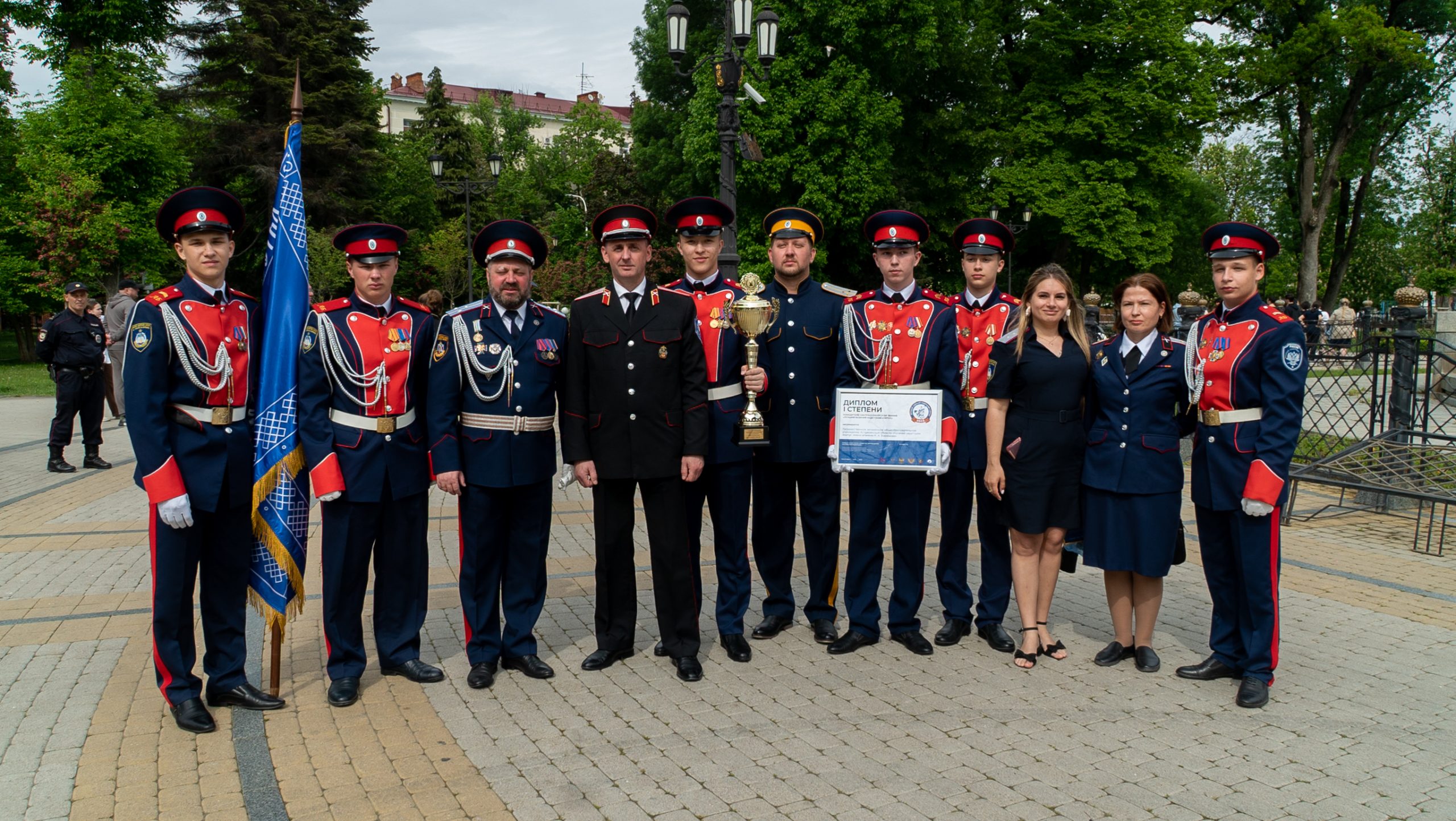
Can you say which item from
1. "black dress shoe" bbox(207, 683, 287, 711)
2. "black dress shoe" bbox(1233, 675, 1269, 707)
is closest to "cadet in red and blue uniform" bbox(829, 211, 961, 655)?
"black dress shoe" bbox(1233, 675, 1269, 707)

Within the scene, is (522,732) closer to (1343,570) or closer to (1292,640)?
(1292,640)

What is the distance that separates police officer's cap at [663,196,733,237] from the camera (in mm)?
5430

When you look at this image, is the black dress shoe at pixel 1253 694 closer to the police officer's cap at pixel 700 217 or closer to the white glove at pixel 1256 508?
the white glove at pixel 1256 508

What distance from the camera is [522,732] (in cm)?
448

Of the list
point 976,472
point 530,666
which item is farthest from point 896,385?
point 530,666

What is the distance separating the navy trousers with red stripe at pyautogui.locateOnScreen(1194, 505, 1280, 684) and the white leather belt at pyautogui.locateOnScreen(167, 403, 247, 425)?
484 cm

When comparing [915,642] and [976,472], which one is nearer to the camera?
[915,642]

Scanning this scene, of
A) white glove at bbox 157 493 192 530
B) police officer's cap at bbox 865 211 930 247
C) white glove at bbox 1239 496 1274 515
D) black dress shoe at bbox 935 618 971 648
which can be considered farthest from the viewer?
black dress shoe at bbox 935 618 971 648

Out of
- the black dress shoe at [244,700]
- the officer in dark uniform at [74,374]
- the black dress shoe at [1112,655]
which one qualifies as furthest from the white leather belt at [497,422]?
the officer in dark uniform at [74,374]

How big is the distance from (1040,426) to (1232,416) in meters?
0.93

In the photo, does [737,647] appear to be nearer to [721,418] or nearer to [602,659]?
[602,659]

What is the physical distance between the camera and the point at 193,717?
14.7 ft

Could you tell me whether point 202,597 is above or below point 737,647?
above

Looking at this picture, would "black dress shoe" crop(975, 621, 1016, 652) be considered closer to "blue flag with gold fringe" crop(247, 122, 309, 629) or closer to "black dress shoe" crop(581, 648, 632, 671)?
"black dress shoe" crop(581, 648, 632, 671)
